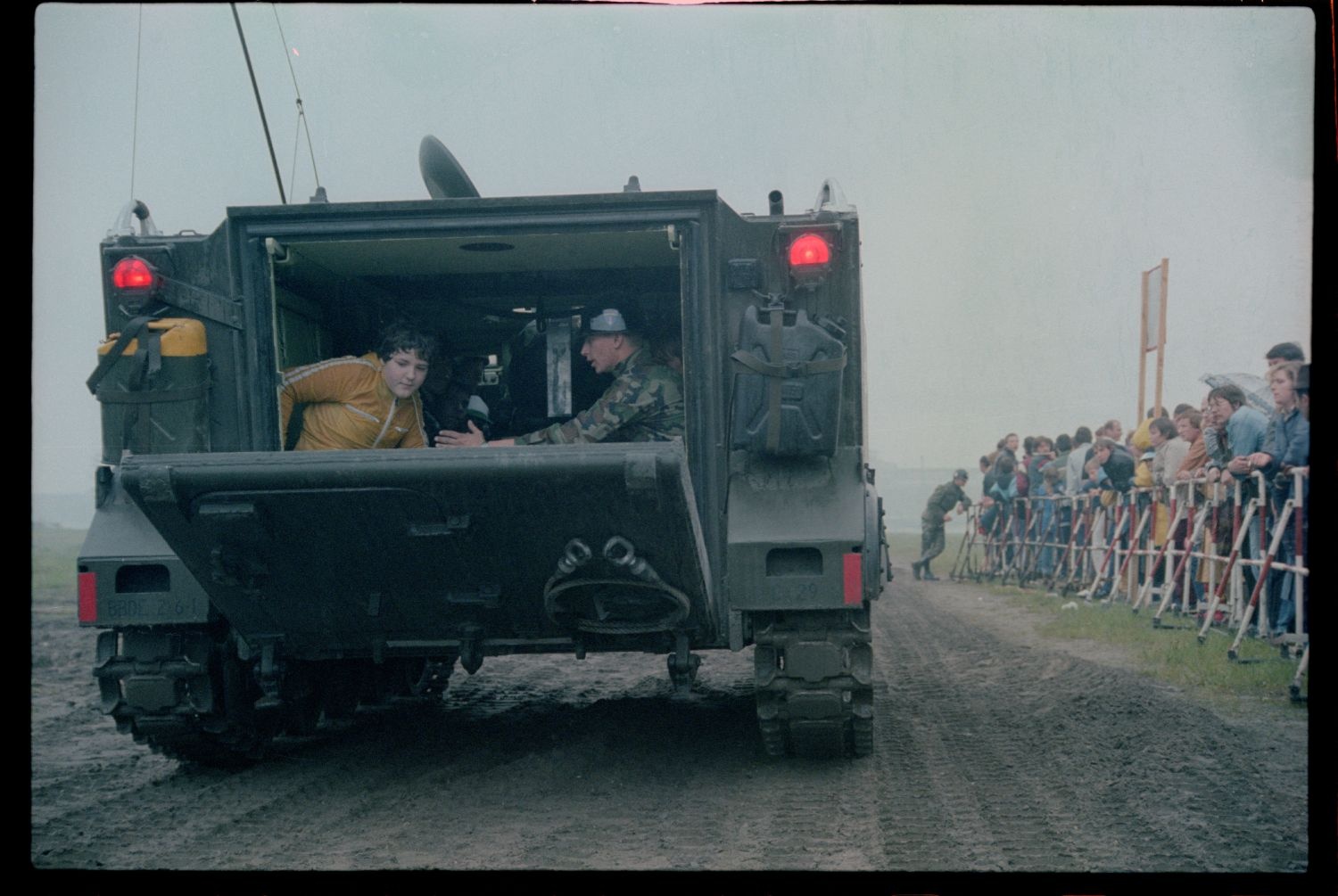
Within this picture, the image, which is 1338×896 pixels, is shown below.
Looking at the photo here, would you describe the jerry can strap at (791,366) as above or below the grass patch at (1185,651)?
above

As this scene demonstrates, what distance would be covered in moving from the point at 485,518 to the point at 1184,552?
7.38 metres

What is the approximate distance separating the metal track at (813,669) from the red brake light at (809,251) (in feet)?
4.82

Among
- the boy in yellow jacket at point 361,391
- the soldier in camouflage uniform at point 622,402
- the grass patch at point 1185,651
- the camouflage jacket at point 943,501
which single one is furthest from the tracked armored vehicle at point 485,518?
the camouflage jacket at point 943,501

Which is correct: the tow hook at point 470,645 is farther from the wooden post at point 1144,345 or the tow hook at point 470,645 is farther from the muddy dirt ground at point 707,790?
the wooden post at point 1144,345

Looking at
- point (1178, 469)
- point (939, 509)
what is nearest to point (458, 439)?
point (1178, 469)

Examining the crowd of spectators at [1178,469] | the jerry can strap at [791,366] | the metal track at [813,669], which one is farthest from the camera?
the crowd of spectators at [1178,469]

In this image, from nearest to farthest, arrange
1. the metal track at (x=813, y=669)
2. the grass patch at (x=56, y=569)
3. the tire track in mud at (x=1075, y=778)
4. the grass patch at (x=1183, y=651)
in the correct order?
the tire track in mud at (x=1075, y=778), the metal track at (x=813, y=669), the grass patch at (x=1183, y=651), the grass patch at (x=56, y=569)

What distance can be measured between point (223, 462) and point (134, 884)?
4.75ft

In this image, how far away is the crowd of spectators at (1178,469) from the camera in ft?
25.7

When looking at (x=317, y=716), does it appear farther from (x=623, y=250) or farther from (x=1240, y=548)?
(x=1240, y=548)

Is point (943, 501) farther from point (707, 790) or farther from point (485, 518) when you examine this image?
point (485, 518)

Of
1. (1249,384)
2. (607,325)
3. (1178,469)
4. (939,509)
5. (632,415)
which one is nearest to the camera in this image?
(632,415)

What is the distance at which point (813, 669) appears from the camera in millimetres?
5402
